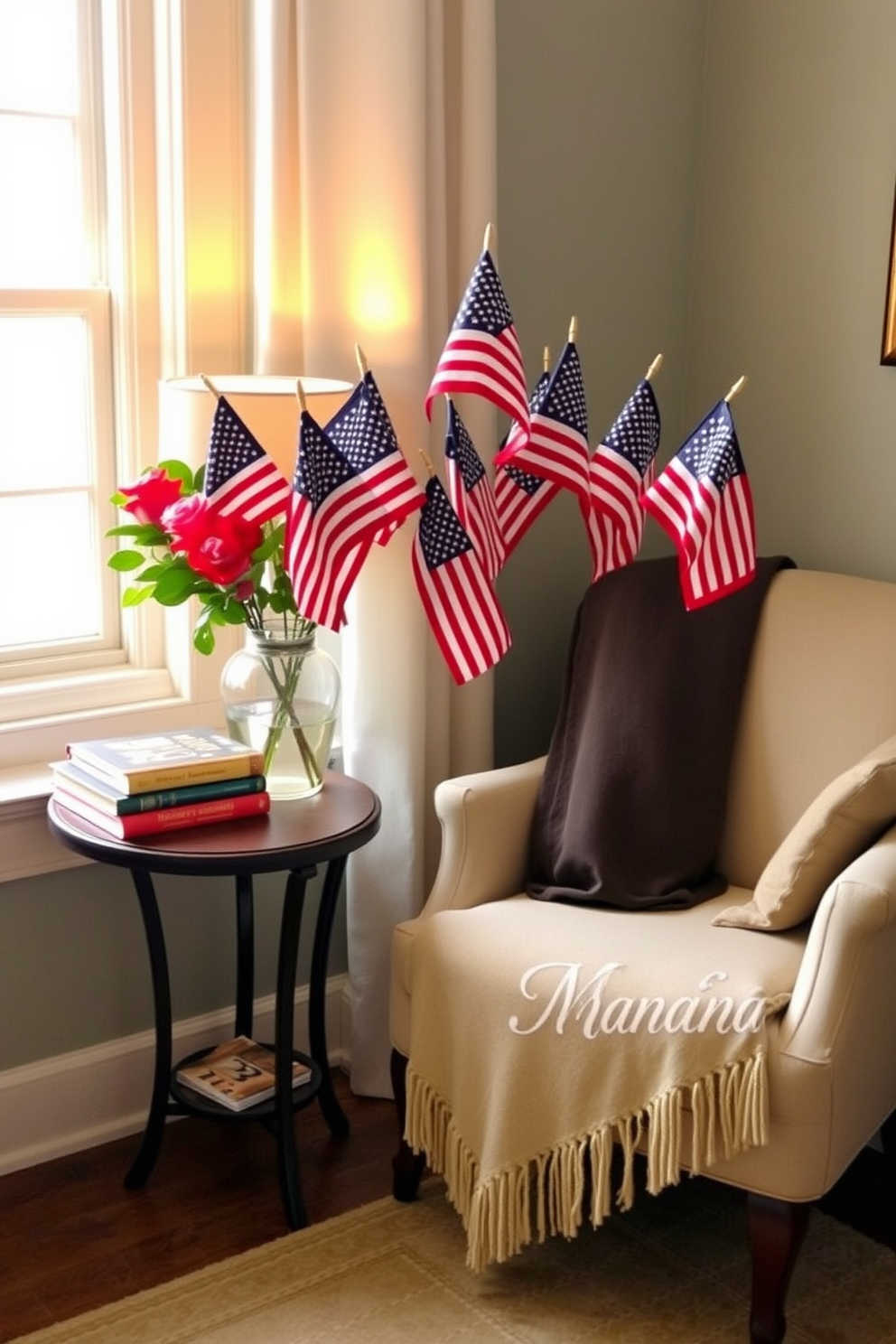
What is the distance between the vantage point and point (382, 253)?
8.81 feet

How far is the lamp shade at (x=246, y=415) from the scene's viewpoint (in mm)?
2459

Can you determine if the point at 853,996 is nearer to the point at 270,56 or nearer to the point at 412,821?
the point at 412,821

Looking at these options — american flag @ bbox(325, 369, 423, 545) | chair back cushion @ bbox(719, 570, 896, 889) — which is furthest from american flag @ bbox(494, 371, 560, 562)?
chair back cushion @ bbox(719, 570, 896, 889)

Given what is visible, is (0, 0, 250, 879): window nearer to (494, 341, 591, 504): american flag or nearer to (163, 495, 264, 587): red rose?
(163, 495, 264, 587): red rose

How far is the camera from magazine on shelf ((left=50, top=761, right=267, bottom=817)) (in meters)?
2.39

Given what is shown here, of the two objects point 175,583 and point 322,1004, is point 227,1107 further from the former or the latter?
point 175,583

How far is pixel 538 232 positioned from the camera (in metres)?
3.07

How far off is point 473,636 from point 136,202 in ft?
3.30

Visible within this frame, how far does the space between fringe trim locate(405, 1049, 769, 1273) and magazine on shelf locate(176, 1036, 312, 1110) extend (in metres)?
0.29

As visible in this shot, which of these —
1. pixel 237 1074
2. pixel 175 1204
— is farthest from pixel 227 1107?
pixel 175 1204

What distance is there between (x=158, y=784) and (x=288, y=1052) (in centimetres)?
50

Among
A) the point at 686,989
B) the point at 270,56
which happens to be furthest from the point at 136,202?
the point at 686,989

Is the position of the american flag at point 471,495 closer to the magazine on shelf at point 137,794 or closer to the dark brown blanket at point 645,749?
the dark brown blanket at point 645,749

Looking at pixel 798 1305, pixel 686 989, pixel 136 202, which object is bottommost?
pixel 798 1305
